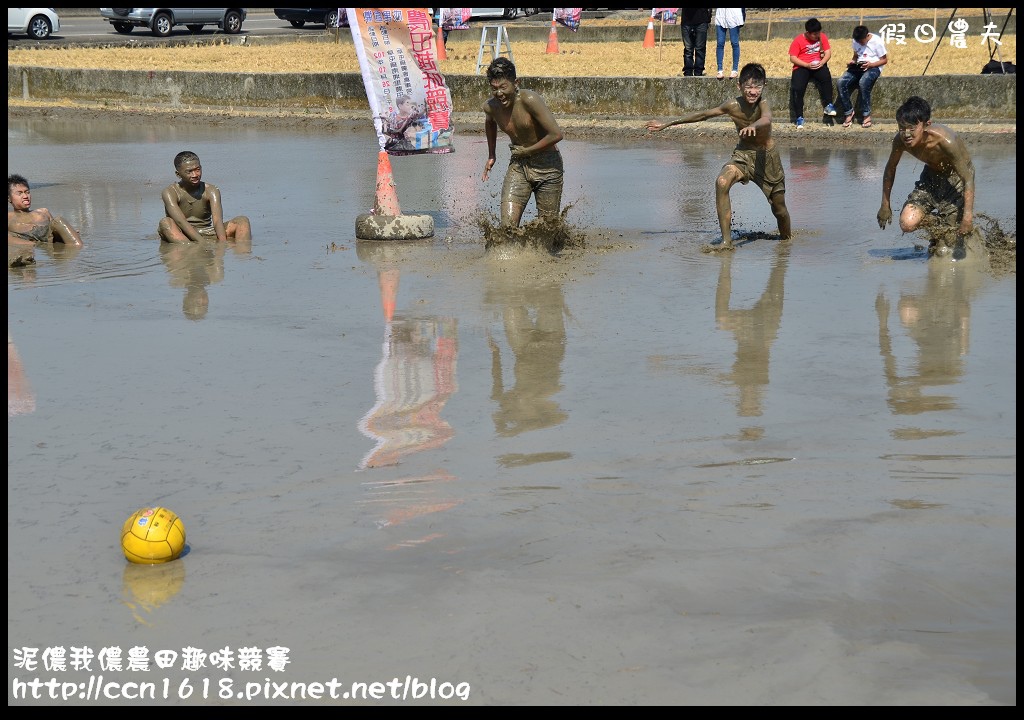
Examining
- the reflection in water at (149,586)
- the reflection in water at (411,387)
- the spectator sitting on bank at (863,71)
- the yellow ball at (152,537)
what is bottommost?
the reflection in water at (149,586)

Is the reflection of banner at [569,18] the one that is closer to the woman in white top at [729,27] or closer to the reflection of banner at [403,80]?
the woman in white top at [729,27]

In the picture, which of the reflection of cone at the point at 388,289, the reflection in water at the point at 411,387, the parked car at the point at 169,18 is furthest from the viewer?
the parked car at the point at 169,18

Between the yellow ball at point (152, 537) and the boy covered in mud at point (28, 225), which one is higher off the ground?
the boy covered in mud at point (28, 225)

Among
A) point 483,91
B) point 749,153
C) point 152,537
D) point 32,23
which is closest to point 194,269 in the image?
point 749,153

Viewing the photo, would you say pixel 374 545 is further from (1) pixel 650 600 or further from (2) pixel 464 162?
(2) pixel 464 162

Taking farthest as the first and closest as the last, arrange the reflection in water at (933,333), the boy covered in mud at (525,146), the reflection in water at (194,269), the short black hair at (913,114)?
the boy covered in mud at (525,146)
the short black hair at (913,114)
the reflection in water at (194,269)
the reflection in water at (933,333)

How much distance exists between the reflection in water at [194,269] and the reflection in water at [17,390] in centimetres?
133

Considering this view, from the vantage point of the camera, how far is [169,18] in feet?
119

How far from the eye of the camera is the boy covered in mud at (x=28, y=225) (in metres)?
10.9

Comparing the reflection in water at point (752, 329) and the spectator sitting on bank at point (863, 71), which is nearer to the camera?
the reflection in water at point (752, 329)

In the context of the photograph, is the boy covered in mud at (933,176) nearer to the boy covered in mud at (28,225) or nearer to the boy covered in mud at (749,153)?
the boy covered in mud at (749,153)

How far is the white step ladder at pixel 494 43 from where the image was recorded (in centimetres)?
2356

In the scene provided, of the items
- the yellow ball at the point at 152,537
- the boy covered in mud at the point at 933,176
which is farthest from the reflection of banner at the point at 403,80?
the yellow ball at the point at 152,537

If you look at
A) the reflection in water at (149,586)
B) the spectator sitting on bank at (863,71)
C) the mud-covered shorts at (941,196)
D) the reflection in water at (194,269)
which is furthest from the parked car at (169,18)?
the reflection in water at (149,586)
